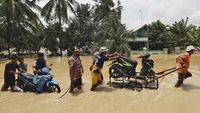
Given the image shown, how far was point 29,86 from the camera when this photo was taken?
12625 millimetres

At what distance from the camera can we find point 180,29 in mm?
50938

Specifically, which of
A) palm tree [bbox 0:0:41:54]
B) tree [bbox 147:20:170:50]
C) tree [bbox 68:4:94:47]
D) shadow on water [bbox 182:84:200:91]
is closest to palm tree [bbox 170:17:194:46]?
tree [bbox 147:20:170:50]

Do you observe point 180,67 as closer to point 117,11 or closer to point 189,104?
point 189,104

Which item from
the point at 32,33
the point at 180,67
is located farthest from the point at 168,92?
the point at 32,33

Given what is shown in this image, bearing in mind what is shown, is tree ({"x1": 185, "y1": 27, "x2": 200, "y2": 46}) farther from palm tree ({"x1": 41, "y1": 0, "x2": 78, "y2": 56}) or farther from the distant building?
palm tree ({"x1": 41, "y1": 0, "x2": 78, "y2": 56})

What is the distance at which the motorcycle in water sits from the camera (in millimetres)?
12148

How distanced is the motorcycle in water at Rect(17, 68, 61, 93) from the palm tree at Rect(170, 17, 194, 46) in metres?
39.5

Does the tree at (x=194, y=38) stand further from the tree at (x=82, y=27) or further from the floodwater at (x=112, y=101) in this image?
the floodwater at (x=112, y=101)

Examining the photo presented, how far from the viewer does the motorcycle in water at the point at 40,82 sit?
12.1 metres

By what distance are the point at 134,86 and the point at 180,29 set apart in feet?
134

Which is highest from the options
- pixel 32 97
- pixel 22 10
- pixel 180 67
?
pixel 22 10

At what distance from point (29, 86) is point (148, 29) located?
40607mm

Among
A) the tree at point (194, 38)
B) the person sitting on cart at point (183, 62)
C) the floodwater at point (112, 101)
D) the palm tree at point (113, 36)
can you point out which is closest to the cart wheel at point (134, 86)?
the floodwater at point (112, 101)

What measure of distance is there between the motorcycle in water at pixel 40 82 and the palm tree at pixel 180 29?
39.5 meters
